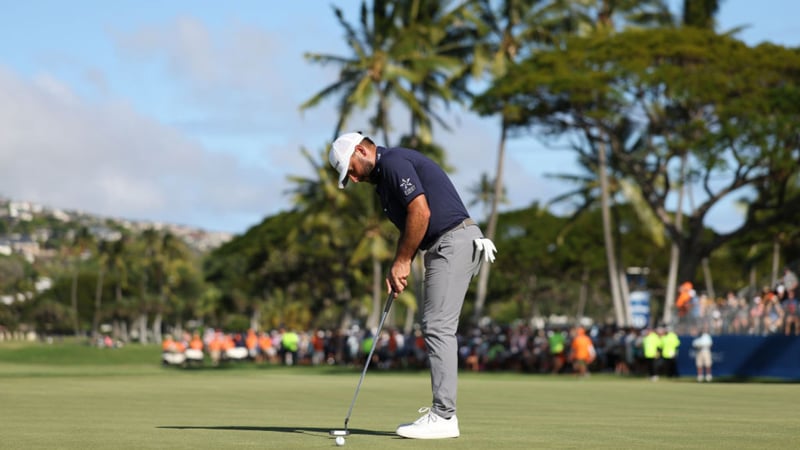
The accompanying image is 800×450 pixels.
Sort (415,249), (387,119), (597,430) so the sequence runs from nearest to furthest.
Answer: (415,249), (597,430), (387,119)

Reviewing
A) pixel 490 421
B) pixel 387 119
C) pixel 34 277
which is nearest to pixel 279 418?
pixel 490 421

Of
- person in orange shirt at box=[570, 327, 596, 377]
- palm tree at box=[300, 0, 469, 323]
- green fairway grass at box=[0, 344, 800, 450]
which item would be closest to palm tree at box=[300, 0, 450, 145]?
palm tree at box=[300, 0, 469, 323]

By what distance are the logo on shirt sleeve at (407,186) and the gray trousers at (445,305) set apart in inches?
16.5

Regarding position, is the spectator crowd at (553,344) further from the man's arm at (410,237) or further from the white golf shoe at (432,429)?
the man's arm at (410,237)

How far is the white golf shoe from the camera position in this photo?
8.09 m

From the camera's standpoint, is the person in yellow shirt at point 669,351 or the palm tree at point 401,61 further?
the palm tree at point 401,61

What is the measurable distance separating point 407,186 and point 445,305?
2.67 feet

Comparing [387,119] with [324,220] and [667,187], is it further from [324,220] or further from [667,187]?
[324,220]

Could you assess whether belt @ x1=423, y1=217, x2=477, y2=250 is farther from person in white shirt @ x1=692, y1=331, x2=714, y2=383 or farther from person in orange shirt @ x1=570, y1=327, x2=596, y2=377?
person in orange shirt @ x1=570, y1=327, x2=596, y2=377

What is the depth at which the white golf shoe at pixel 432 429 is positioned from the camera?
809 cm

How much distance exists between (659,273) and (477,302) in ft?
110

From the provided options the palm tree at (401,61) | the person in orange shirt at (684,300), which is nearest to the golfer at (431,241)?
the person in orange shirt at (684,300)

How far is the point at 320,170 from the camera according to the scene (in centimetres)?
6969

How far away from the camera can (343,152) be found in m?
8.22
